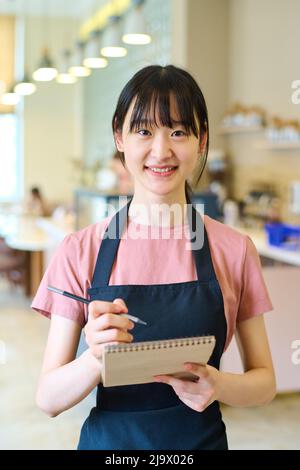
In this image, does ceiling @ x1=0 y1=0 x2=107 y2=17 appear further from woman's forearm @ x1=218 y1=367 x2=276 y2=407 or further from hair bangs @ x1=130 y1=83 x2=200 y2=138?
woman's forearm @ x1=218 y1=367 x2=276 y2=407

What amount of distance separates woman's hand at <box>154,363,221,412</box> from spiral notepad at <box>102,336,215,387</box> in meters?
0.03

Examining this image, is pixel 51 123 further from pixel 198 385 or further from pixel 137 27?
pixel 198 385

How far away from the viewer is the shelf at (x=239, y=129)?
6.25 metres

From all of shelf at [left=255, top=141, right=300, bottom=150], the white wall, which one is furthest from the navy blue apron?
the white wall

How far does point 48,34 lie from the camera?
9.96 m

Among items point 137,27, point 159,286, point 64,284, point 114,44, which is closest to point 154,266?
point 159,286

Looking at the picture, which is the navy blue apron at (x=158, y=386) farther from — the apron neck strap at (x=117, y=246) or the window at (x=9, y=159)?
the window at (x=9, y=159)

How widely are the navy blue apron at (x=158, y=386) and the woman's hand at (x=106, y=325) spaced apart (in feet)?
0.53

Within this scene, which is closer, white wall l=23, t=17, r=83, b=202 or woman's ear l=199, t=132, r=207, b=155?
woman's ear l=199, t=132, r=207, b=155

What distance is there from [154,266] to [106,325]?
0.83 feet

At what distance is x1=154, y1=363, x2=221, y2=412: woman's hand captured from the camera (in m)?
0.97

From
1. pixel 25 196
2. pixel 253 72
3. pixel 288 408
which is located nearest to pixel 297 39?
pixel 253 72

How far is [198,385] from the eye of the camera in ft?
3.28

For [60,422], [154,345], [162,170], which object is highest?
[162,170]
